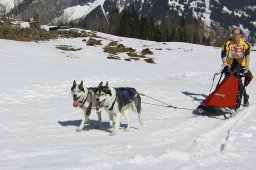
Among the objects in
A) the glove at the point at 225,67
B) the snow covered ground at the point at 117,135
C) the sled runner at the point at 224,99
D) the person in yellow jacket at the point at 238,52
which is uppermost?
the person in yellow jacket at the point at 238,52

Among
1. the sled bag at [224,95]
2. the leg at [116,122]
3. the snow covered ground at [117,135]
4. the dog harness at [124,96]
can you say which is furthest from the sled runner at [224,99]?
the leg at [116,122]

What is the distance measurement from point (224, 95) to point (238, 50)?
1.96 metres

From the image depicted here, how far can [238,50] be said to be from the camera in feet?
39.6

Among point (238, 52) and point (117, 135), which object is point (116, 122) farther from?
point (238, 52)

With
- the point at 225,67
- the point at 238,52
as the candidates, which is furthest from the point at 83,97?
the point at 238,52

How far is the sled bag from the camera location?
420 inches

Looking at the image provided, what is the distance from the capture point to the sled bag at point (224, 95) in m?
10.7

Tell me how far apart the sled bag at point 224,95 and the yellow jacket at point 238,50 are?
1365 millimetres

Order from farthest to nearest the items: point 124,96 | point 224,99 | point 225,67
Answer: point 225,67
point 224,99
point 124,96

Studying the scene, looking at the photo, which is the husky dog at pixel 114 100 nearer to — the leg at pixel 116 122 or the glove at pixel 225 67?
the leg at pixel 116 122

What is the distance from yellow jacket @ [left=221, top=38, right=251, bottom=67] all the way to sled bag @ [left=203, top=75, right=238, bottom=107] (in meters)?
1.36

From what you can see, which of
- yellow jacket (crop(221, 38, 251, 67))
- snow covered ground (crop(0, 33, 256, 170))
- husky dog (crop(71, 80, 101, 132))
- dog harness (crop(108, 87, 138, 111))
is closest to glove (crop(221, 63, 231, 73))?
yellow jacket (crop(221, 38, 251, 67))

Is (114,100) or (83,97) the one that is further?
(83,97)

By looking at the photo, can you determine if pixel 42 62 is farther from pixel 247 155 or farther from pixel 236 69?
pixel 247 155
